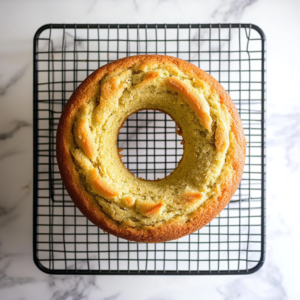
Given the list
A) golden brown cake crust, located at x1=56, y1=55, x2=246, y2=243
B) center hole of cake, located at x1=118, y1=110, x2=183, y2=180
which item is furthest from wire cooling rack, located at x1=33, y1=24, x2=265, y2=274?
golden brown cake crust, located at x1=56, y1=55, x2=246, y2=243

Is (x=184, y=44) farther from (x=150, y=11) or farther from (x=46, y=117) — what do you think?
(x=46, y=117)

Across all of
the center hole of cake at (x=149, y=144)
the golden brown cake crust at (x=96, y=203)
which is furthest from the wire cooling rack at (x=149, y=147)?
the golden brown cake crust at (x=96, y=203)

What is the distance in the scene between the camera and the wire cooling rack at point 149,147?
1677 mm

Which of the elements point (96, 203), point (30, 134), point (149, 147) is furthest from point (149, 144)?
point (30, 134)

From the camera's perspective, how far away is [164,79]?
1279 millimetres

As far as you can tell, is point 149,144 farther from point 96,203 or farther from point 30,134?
point 30,134

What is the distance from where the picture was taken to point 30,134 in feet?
5.72

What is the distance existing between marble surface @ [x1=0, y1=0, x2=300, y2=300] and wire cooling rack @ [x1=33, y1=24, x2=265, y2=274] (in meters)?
0.10

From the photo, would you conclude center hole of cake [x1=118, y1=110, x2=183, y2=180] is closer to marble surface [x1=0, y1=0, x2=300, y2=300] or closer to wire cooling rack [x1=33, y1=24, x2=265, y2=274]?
wire cooling rack [x1=33, y1=24, x2=265, y2=274]

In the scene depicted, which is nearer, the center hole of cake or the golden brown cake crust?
the golden brown cake crust

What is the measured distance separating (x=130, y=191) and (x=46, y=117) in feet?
2.39

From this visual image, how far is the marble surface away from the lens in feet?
5.76

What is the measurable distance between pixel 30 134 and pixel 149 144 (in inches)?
26.8

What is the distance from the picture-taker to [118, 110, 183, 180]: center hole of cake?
5.55ft
